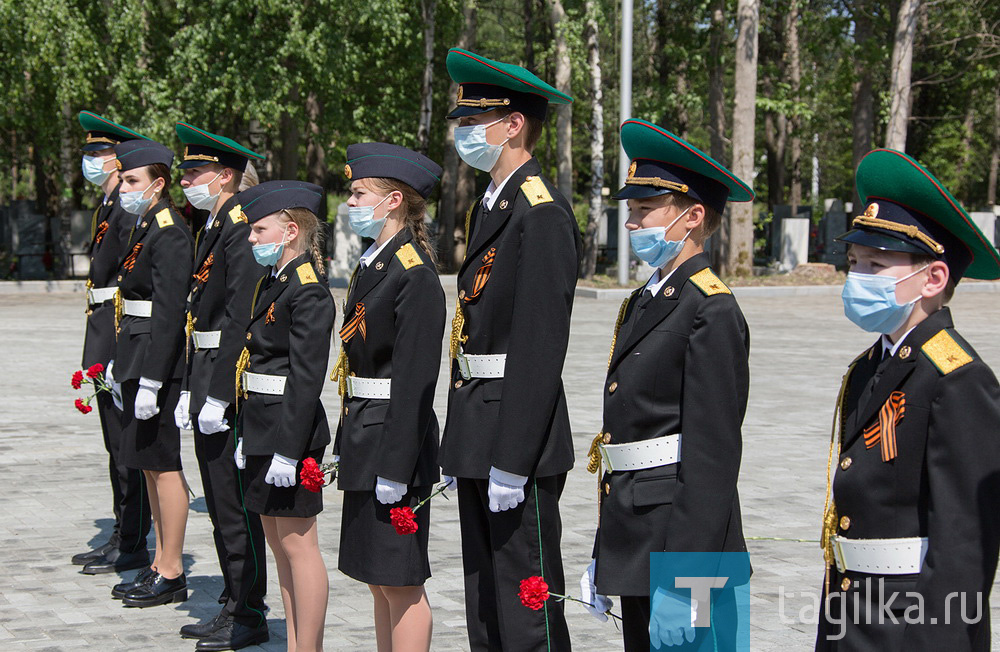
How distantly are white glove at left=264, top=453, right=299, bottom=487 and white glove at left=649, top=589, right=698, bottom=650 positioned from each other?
5.71 feet

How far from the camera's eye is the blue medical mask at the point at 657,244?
147 inches

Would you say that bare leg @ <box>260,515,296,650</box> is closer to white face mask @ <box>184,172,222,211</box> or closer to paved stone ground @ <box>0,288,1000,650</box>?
paved stone ground @ <box>0,288,1000,650</box>

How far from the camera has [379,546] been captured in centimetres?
438

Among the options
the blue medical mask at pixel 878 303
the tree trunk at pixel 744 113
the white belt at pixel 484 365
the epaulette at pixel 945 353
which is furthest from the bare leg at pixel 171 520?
the tree trunk at pixel 744 113

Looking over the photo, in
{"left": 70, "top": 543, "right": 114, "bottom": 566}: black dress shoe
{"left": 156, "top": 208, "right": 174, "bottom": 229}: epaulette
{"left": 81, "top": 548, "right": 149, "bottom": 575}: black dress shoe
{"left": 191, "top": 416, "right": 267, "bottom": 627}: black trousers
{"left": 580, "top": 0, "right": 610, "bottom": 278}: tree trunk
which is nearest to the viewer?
{"left": 191, "top": 416, "right": 267, "bottom": 627}: black trousers

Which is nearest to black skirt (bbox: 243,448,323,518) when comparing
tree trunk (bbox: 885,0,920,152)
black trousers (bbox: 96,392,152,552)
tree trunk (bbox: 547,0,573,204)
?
black trousers (bbox: 96,392,152,552)

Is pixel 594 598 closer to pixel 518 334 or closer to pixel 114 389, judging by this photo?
pixel 518 334

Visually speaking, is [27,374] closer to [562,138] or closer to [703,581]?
[703,581]

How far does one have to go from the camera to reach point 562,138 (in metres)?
27.8

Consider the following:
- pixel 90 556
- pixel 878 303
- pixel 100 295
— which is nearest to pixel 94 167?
pixel 100 295

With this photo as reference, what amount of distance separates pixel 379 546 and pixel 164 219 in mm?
2621

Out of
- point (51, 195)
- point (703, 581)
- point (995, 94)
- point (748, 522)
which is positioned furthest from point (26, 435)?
point (995, 94)

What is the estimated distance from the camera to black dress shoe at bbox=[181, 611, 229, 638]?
5.45 m

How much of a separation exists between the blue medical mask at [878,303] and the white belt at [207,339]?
10.9 ft
